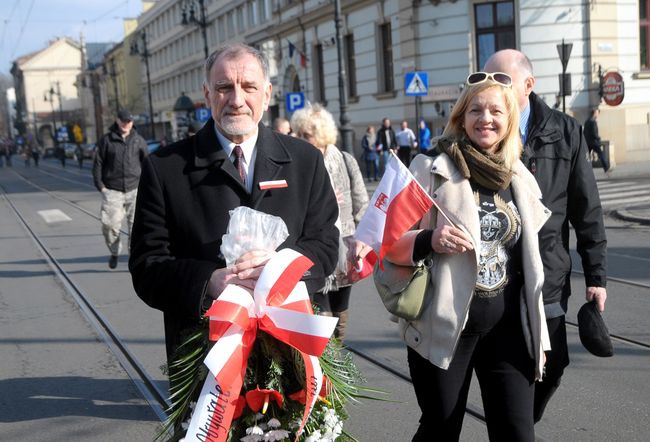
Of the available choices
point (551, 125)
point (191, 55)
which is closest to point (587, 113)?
point (551, 125)

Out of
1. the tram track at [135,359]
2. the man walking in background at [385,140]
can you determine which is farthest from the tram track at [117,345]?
the man walking in background at [385,140]

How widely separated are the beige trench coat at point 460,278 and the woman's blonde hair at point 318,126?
7.68ft

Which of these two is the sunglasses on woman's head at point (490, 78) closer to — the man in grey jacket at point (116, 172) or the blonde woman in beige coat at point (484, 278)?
the blonde woman in beige coat at point (484, 278)

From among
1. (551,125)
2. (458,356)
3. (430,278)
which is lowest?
(458,356)

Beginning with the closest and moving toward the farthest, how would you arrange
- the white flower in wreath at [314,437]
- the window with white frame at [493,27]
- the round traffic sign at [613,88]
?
the white flower in wreath at [314,437], the round traffic sign at [613,88], the window with white frame at [493,27]

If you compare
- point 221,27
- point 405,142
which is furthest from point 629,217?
point 221,27

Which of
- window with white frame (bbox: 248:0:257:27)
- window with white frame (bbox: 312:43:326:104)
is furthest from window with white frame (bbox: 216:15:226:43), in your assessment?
window with white frame (bbox: 312:43:326:104)

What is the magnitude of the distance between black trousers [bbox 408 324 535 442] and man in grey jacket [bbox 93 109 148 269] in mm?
7865

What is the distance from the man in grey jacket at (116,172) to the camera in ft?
34.1

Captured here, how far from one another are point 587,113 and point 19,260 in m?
17.7

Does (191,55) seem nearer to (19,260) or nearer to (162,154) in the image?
(19,260)

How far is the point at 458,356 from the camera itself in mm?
3189

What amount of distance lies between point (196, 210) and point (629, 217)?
36.6 feet

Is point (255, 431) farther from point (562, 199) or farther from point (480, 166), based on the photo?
point (562, 199)
